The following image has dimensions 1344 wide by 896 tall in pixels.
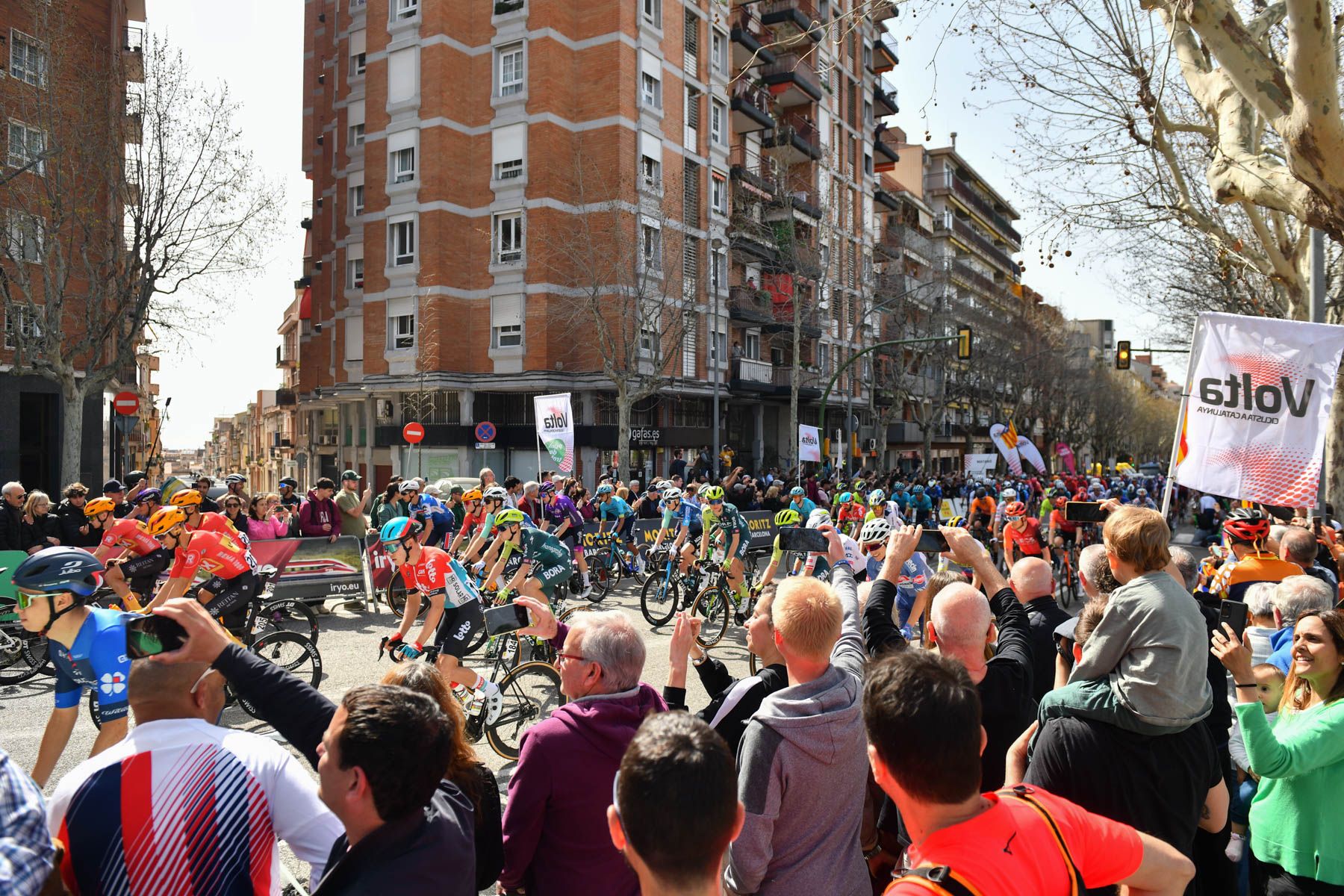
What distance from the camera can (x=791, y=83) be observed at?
40188 millimetres

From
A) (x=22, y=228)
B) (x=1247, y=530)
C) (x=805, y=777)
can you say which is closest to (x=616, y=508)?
(x=1247, y=530)

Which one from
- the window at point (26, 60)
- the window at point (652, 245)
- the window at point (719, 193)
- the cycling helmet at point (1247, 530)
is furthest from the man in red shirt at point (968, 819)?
the window at point (719, 193)

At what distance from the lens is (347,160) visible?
36.0m

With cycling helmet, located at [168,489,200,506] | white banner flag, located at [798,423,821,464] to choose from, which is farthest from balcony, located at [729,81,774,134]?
cycling helmet, located at [168,489,200,506]

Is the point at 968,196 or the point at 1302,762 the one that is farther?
the point at 968,196

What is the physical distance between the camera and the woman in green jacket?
278cm

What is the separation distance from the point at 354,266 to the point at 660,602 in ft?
94.3

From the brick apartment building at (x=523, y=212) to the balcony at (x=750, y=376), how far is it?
0.11 m

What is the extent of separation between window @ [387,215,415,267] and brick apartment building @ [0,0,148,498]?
9.57m

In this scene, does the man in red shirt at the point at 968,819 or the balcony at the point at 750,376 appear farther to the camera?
the balcony at the point at 750,376

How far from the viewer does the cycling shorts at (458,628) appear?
6574 millimetres

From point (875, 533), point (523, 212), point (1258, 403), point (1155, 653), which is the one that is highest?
point (523, 212)

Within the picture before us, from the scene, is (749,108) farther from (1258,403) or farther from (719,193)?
(1258,403)

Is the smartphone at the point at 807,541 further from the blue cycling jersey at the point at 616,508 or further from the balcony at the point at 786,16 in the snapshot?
the balcony at the point at 786,16
